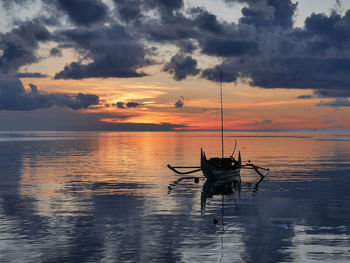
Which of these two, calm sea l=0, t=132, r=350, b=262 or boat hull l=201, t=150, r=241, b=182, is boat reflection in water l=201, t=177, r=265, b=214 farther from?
calm sea l=0, t=132, r=350, b=262

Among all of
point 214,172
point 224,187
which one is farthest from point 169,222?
point 214,172

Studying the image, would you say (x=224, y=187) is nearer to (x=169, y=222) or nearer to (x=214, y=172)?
(x=214, y=172)

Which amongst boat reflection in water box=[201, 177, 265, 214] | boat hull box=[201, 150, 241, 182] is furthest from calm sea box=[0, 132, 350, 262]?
boat hull box=[201, 150, 241, 182]

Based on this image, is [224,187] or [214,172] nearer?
[224,187]

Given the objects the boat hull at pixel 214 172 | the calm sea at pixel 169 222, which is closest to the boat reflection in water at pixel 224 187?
the boat hull at pixel 214 172

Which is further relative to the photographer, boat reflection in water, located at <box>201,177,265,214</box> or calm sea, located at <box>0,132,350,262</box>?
boat reflection in water, located at <box>201,177,265,214</box>

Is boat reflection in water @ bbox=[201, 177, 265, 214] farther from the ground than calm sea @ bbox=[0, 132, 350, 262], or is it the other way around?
calm sea @ bbox=[0, 132, 350, 262]

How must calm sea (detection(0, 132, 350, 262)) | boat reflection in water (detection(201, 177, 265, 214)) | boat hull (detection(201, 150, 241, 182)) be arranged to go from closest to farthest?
calm sea (detection(0, 132, 350, 262)) < boat reflection in water (detection(201, 177, 265, 214)) < boat hull (detection(201, 150, 241, 182))

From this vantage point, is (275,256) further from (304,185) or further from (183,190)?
(304,185)

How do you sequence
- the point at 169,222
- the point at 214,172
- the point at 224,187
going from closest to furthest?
the point at 169,222, the point at 224,187, the point at 214,172

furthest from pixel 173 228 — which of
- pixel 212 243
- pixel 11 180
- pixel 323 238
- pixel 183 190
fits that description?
pixel 11 180

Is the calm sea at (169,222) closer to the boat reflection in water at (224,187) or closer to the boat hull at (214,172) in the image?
the boat reflection in water at (224,187)

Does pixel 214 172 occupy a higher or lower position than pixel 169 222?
higher

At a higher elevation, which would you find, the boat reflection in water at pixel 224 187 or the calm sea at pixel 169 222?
the calm sea at pixel 169 222
